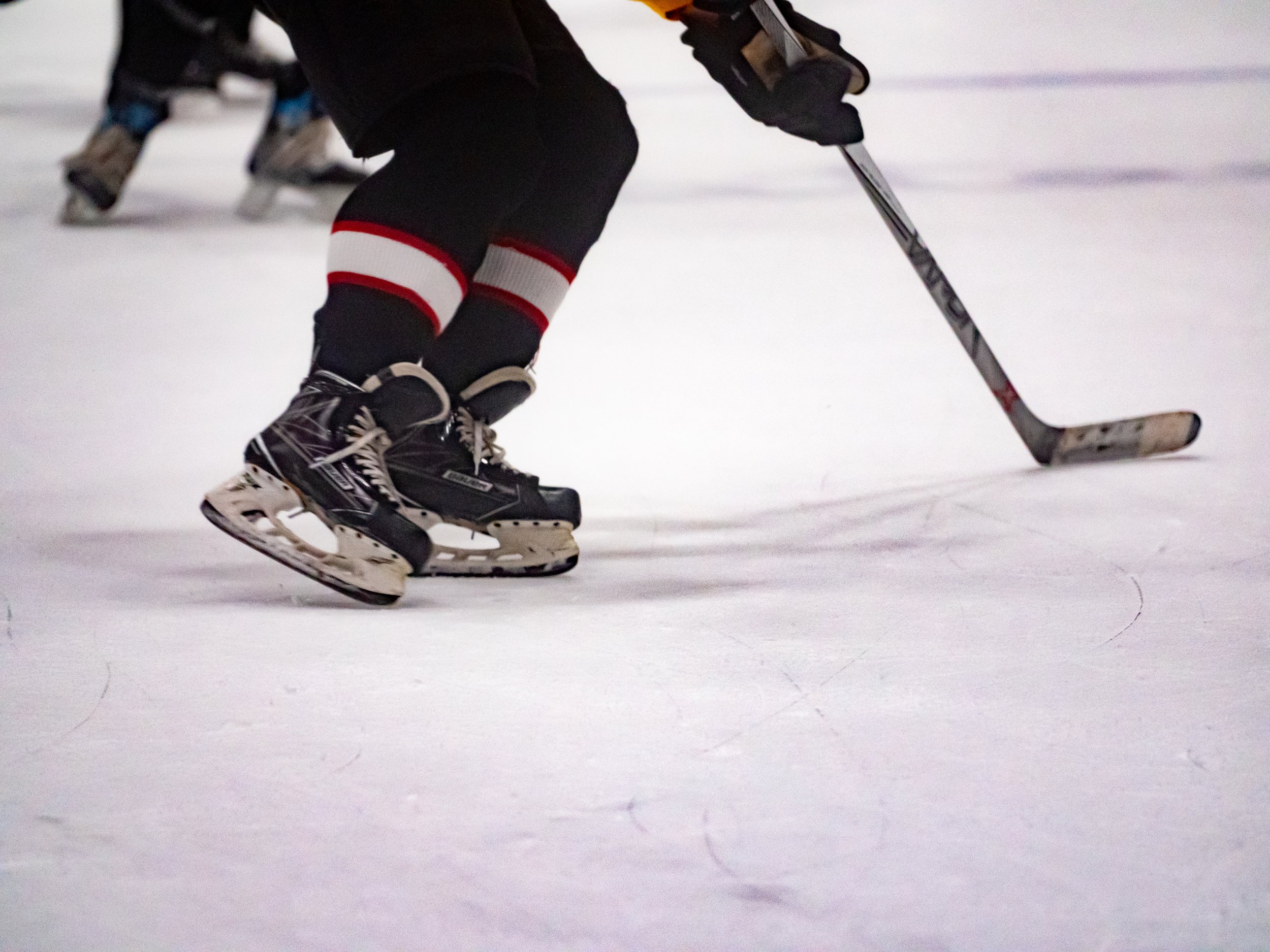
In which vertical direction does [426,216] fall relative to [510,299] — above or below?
above

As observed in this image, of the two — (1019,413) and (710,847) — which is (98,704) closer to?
(710,847)

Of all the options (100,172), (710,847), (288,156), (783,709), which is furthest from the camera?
(288,156)

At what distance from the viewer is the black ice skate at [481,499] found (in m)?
1.31

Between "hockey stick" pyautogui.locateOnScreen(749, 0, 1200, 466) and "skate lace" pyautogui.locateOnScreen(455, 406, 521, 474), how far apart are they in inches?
19.5

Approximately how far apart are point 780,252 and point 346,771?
1889 millimetres

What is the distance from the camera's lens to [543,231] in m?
1.34

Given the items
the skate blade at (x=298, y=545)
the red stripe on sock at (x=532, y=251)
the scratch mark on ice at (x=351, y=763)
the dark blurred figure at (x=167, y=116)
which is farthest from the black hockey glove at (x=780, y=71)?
the dark blurred figure at (x=167, y=116)

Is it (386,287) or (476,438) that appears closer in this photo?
(386,287)

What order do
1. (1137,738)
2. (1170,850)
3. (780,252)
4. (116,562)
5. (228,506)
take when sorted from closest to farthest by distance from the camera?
(1170,850), (1137,738), (228,506), (116,562), (780,252)

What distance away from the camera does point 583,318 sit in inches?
89.3

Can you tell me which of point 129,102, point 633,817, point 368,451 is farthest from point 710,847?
point 129,102

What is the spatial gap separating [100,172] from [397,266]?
190cm

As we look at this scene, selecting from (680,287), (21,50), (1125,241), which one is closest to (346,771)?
(680,287)

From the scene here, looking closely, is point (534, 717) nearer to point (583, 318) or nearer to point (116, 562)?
point (116, 562)
